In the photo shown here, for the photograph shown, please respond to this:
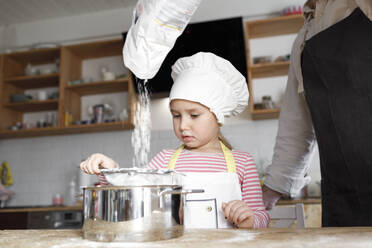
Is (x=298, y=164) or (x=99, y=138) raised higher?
(x=99, y=138)

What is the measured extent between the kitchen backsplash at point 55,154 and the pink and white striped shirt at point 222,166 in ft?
6.53

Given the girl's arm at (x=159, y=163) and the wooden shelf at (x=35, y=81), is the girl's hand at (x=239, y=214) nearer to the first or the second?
the girl's arm at (x=159, y=163)

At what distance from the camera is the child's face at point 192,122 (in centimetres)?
105

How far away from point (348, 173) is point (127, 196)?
22.5 inches

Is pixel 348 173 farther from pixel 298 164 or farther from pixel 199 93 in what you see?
pixel 199 93

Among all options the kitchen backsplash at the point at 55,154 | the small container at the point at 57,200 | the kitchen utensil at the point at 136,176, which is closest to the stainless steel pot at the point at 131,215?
the kitchen utensil at the point at 136,176

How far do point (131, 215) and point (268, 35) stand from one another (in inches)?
116

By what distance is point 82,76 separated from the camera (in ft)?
11.7

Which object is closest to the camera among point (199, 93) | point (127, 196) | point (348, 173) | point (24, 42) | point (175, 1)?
point (127, 196)

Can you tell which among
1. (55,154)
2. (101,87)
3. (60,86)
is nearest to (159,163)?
(101,87)

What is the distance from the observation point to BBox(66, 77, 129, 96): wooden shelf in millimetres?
3133

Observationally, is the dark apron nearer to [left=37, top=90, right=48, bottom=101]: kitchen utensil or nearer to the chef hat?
the chef hat

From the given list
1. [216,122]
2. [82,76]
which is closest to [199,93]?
[216,122]

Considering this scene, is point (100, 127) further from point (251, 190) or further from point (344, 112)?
point (344, 112)
